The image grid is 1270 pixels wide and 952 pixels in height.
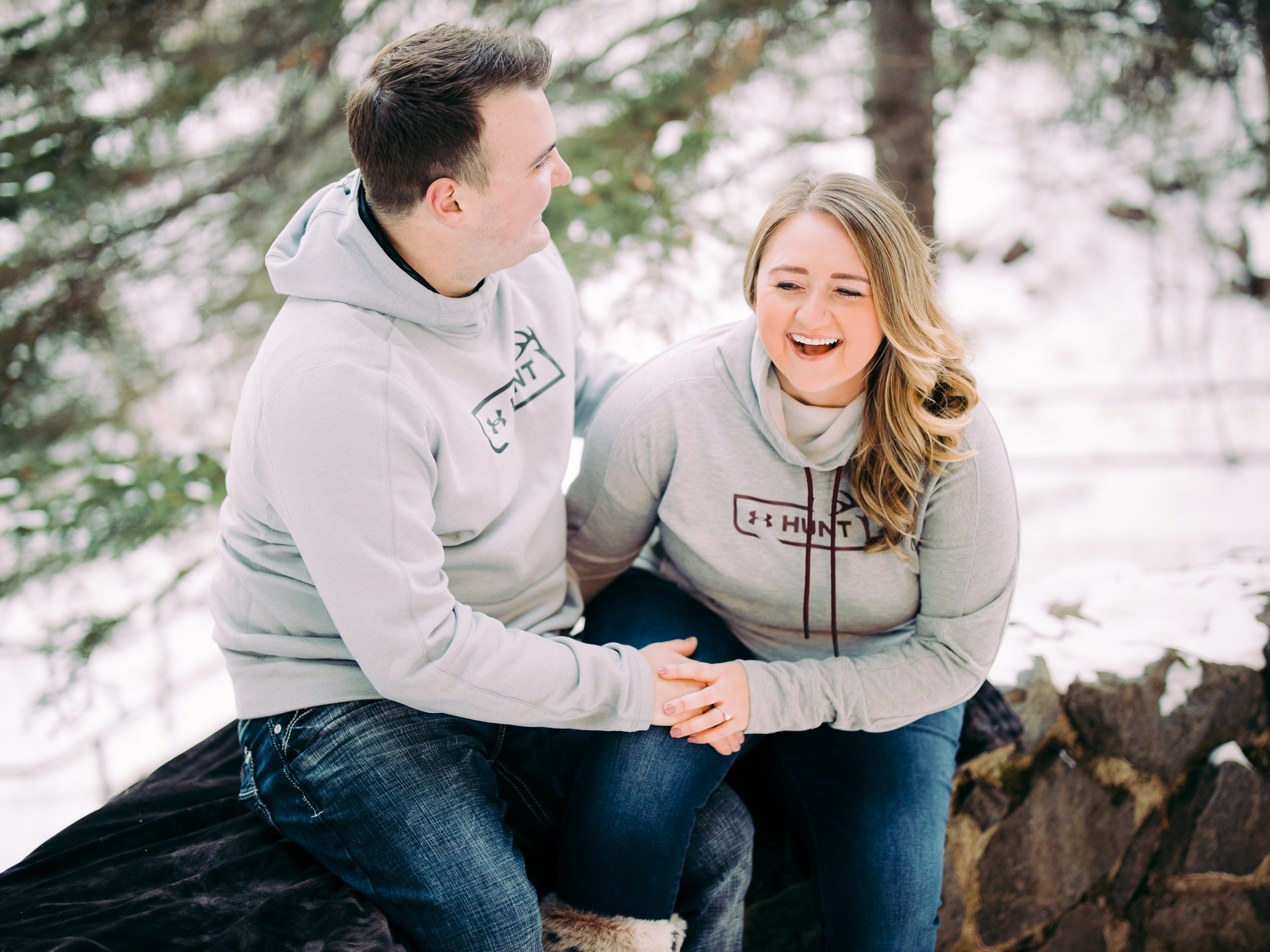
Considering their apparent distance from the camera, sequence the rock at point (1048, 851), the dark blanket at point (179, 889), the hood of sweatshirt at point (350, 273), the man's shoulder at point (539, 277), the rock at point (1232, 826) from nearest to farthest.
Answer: the dark blanket at point (179, 889)
the hood of sweatshirt at point (350, 273)
the man's shoulder at point (539, 277)
the rock at point (1048, 851)
the rock at point (1232, 826)

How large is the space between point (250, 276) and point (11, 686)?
1.95m

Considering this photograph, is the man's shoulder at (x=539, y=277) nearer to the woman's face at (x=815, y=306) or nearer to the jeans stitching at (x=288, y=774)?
the woman's face at (x=815, y=306)

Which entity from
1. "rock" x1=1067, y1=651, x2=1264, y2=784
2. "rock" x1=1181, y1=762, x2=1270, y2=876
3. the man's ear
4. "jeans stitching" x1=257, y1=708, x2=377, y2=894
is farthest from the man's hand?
"rock" x1=1181, y1=762, x2=1270, y2=876

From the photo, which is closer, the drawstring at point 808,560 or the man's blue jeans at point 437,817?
the man's blue jeans at point 437,817

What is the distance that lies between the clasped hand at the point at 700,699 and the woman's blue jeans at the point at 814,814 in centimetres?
3

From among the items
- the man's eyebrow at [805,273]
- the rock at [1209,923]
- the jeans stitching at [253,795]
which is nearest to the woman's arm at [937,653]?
the man's eyebrow at [805,273]

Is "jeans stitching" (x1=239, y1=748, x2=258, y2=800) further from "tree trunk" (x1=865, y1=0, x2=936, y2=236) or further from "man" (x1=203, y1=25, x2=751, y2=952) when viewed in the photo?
"tree trunk" (x1=865, y1=0, x2=936, y2=236)

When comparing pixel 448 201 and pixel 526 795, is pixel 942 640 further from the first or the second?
pixel 448 201

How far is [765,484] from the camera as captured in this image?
1585 mm

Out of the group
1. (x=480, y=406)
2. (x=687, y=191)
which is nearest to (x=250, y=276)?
(x=687, y=191)

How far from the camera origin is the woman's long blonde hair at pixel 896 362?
142 centimetres

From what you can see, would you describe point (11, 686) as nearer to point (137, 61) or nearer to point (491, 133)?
point (137, 61)

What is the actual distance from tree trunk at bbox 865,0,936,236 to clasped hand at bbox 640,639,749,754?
2.04 m

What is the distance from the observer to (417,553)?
126cm
